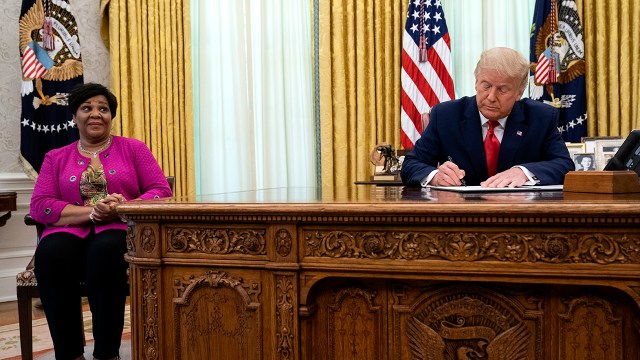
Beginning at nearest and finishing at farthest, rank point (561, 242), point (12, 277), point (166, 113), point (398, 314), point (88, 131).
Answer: point (561, 242) → point (398, 314) → point (88, 131) → point (12, 277) → point (166, 113)

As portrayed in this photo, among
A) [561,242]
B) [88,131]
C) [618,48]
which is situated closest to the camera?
[561,242]

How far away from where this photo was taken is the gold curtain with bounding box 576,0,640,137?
4254 millimetres

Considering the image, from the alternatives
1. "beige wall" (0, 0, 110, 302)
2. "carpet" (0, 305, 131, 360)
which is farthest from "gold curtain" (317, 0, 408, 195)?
"beige wall" (0, 0, 110, 302)

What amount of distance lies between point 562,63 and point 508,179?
2.75 m

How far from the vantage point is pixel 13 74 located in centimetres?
472

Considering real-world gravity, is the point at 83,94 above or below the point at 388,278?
above

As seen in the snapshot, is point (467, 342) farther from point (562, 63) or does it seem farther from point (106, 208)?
point (562, 63)

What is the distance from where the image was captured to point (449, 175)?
217cm

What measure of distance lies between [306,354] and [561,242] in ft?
2.35

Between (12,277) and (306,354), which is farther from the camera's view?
(12,277)

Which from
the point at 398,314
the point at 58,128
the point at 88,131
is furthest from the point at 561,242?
the point at 58,128

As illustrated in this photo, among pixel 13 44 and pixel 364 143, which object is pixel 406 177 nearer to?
pixel 364 143

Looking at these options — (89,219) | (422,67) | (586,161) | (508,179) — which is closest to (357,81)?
(422,67)

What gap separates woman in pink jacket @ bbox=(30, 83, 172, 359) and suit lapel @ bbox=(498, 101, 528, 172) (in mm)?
1639
